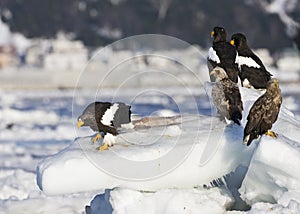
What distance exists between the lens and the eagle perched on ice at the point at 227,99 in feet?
18.4

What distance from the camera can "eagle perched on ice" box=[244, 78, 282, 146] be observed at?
520 centimetres

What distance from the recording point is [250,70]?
20.9ft

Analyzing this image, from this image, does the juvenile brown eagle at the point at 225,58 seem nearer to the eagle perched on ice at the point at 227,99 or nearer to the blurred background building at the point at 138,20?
the eagle perched on ice at the point at 227,99

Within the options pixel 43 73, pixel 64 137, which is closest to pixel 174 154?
pixel 64 137

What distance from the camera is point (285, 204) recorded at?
16.4 feet

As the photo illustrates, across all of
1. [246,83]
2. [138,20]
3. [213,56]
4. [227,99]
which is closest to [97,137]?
[227,99]

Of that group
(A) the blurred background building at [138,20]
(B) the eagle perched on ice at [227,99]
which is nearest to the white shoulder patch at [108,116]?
(B) the eagle perched on ice at [227,99]

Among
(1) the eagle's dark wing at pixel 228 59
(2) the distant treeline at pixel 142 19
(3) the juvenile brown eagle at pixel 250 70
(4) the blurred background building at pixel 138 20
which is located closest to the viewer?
(1) the eagle's dark wing at pixel 228 59

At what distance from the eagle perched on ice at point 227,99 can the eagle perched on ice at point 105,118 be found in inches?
27.2

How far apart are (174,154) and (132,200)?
0.44 metres

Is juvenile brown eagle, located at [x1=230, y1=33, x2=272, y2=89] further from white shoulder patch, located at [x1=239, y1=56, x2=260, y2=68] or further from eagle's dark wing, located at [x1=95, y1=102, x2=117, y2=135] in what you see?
eagle's dark wing, located at [x1=95, y1=102, x2=117, y2=135]

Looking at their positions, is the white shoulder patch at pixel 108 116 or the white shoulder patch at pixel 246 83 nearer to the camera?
the white shoulder patch at pixel 108 116

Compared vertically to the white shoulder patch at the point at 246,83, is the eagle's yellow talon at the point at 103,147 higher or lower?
lower

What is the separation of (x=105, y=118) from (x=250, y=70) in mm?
1488
